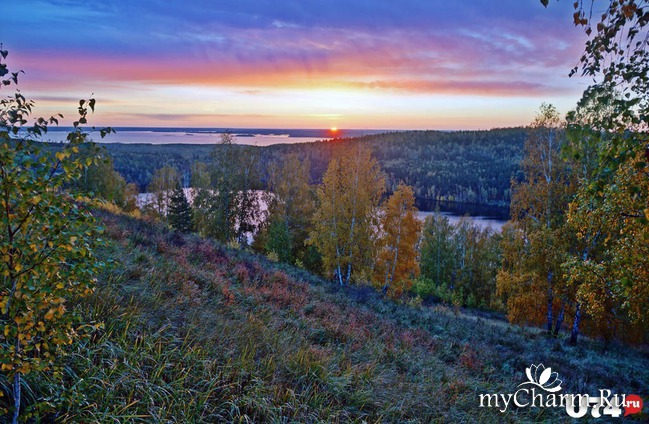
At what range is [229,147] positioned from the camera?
1353 inches

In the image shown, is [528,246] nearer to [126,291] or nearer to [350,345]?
[350,345]

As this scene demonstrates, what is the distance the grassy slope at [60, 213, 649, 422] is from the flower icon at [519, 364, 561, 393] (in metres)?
0.26

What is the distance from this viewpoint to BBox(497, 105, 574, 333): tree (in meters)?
17.1

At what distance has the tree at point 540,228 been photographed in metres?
17.1

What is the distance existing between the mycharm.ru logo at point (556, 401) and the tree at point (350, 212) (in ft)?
50.4

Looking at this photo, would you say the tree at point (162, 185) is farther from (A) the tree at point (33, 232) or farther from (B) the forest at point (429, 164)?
(B) the forest at point (429, 164)

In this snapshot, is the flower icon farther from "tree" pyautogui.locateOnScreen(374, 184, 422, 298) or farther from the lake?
the lake

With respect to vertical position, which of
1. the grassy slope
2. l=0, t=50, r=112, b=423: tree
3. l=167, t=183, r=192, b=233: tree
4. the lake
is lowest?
the lake

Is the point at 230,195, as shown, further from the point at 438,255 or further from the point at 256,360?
the point at 438,255

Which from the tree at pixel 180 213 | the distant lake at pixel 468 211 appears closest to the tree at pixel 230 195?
the tree at pixel 180 213

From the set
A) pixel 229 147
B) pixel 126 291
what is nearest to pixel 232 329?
pixel 126 291

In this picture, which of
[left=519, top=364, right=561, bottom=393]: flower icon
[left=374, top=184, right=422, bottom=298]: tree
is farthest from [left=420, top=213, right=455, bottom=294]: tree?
[left=519, top=364, right=561, bottom=393]: flower icon

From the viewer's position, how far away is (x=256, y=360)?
553 cm

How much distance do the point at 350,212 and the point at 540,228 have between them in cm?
1076
